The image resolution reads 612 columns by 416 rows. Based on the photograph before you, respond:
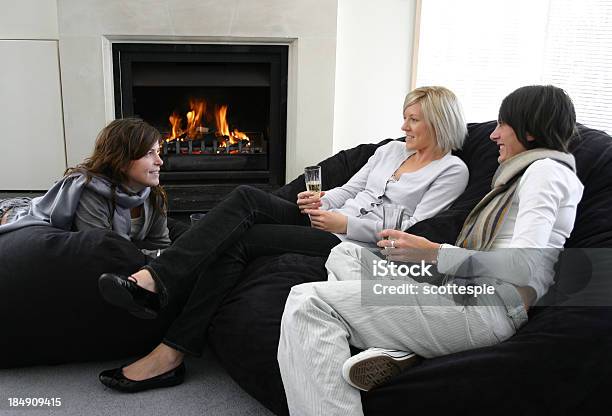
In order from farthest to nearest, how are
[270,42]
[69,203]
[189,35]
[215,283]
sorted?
[270,42] < [189,35] < [69,203] < [215,283]

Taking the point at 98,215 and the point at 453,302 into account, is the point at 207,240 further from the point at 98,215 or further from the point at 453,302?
the point at 453,302

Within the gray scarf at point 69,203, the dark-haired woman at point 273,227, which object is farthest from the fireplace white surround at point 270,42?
the gray scarf at point 69,203

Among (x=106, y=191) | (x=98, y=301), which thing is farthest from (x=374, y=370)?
(x=106, y=191)

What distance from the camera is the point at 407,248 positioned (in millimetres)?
1929

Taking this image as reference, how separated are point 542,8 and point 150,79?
2.49m

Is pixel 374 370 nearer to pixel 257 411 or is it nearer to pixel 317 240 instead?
pixel 257 411

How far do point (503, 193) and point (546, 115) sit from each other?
25 centimetres

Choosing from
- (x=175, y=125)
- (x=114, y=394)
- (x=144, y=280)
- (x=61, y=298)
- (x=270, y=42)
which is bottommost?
(x=114, y=394)

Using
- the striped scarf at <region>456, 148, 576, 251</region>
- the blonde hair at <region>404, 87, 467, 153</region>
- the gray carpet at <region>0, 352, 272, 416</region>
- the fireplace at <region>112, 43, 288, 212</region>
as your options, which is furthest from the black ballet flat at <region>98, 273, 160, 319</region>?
the fireplace at <region>112, 43, 288, 212</region>

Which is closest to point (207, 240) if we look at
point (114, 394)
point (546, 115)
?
point (114, 394)

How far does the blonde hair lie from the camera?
2.48m

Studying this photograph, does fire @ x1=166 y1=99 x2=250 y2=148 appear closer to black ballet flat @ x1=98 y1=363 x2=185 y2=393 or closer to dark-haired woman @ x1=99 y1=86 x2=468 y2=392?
dark-haired woman @ x1=99 y1=86 x2=468 y2=392

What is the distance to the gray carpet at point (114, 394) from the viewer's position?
197 cm

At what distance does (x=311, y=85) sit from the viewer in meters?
4.19
